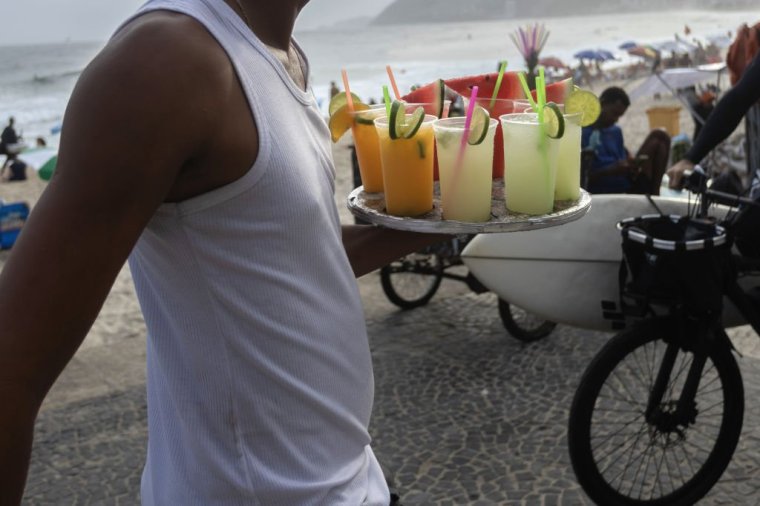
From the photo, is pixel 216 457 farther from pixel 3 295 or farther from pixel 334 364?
pixel 3 295

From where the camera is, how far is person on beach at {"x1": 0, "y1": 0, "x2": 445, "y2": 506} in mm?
812

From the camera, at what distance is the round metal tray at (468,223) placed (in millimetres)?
1407

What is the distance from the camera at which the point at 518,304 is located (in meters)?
4.03

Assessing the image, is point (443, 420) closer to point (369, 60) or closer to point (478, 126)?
point (478, 126)

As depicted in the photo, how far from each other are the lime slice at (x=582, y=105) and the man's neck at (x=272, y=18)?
0.86m

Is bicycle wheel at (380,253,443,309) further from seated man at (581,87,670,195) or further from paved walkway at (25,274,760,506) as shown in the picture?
seated man at (581,87,670,195)

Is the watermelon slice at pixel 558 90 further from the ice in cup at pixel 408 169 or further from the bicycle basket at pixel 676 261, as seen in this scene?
the bicycle basket at pixel 676 261

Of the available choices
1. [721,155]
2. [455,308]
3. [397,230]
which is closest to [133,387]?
[455,308]

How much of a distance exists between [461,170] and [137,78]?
0.86 m

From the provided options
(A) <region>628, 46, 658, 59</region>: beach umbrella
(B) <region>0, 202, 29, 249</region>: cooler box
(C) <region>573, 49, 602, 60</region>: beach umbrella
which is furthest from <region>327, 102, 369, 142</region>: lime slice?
(C) <region>573, 49, 602, 60</region>: beach umbrella

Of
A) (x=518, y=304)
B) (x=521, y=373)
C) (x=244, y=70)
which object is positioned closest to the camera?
(x=244, y=70)

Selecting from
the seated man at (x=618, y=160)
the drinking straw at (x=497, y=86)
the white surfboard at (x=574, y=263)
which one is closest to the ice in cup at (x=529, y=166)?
the drinking straw at (x=497, y=86)

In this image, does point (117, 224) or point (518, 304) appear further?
point (518, 304)

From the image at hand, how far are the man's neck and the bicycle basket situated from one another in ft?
6.01
